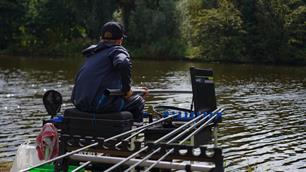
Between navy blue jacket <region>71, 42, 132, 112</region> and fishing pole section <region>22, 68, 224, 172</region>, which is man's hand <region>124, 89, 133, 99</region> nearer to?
navy blue jacket <region>71, 42, 132, 112</region>

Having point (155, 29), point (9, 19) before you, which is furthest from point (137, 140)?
point (9, 19)

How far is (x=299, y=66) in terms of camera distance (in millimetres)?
52094

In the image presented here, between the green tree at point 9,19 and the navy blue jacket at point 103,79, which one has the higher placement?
the green tree at point 9,19

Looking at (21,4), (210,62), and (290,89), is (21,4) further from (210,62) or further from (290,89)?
(290,89)

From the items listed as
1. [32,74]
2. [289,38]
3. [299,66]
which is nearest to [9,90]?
[32,74]

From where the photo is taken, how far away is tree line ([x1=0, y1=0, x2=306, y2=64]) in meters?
56.3

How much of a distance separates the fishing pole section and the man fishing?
129 millimetres

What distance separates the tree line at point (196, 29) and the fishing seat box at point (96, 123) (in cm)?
4969

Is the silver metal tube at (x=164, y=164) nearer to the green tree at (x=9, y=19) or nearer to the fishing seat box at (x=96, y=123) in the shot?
the fishing seat box at (x=96, y=123)

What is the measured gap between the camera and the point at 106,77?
643 centimetres

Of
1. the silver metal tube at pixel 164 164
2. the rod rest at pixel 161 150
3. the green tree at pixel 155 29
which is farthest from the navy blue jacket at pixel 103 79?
the green tree at pixel 155 29

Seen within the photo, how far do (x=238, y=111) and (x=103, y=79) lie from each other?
1462 centimetres

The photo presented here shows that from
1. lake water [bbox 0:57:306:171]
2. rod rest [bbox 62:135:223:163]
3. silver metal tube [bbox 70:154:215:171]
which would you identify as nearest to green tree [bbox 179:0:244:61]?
lake water [bbox 0:57:306:171]

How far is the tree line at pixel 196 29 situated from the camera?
56344mm
